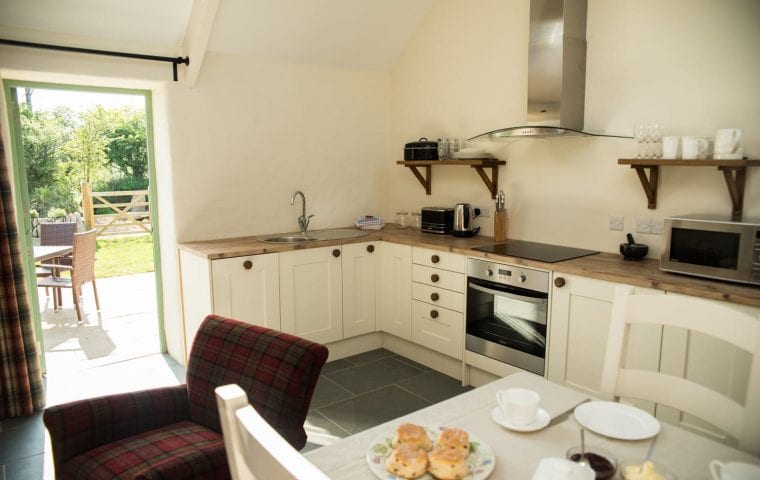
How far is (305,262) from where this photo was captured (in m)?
3.39

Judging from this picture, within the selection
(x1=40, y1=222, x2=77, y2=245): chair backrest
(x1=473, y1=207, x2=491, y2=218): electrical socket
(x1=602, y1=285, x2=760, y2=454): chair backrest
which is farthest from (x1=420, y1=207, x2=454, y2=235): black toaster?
(x1=40, y1=222, x2=77, y2=245): chair backrest

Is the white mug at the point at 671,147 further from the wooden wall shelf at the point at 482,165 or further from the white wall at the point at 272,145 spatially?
the white wall at the point at 272,145

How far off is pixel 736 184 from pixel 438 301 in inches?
67.3

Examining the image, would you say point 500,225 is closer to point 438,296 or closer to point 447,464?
point 438,296

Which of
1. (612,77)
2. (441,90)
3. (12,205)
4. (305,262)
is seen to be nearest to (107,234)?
(12,205)

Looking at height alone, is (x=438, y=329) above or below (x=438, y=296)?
below

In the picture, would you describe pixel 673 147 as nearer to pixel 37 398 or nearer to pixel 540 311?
pixel 540 311

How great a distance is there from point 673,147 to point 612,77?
2.04ft

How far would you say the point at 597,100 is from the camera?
2977mm

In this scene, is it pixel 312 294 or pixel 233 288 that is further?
pixel 312 294

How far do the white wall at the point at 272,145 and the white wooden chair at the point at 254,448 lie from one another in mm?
2970

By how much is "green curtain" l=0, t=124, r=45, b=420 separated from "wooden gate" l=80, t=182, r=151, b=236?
0.88 meters

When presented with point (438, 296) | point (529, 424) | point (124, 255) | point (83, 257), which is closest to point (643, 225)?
point (438, 296)

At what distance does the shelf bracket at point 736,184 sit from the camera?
2.35m
